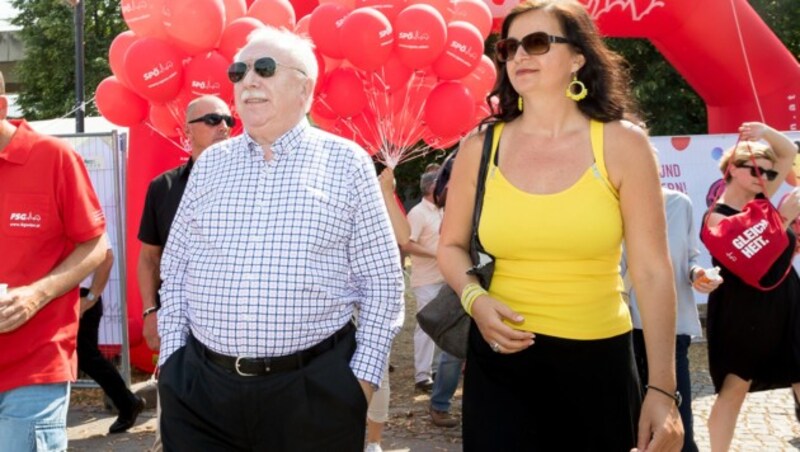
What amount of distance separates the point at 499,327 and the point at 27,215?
1.70 m

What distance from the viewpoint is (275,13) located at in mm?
7555

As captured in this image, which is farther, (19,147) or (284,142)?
(19,147)

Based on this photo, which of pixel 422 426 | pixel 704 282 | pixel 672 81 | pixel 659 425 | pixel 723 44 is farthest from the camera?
pixel 672 81

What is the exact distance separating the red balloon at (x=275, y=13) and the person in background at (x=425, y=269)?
185 cm

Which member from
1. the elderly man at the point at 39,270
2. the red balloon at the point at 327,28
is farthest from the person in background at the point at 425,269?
the elderly man at the point at 39,270

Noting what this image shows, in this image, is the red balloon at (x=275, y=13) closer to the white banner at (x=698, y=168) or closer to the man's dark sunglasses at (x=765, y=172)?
the man's dark sunglasses at (x=765, y=172)

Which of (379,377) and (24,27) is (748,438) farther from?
(24,27)

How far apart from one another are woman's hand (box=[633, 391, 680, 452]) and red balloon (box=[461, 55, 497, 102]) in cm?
592

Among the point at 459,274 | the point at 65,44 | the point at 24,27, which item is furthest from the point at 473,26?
the point at 24,27

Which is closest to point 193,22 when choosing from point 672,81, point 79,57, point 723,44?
point 723,44

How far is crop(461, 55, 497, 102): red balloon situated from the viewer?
8.40 metres

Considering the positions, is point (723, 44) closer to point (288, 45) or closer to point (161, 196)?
point (161, 196)

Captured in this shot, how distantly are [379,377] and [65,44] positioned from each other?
103 ft

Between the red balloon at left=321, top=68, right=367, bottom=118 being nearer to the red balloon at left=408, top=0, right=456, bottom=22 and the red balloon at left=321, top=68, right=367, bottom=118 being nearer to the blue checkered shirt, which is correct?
the red balloon at left=408, top=0, right=456, bottom=22
